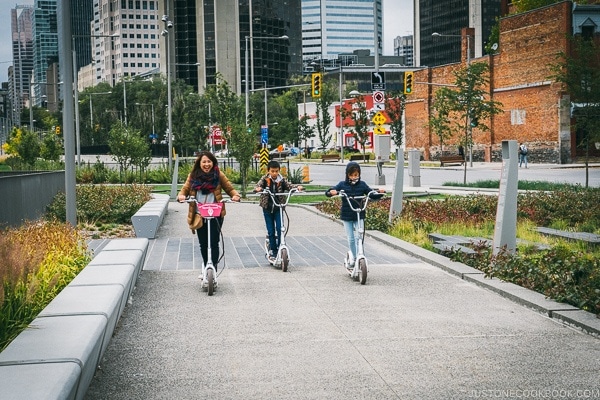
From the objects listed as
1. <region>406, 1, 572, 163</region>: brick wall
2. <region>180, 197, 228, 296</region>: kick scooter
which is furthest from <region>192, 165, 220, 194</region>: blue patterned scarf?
<region>406, 1, 572, 163</region>: brick wall

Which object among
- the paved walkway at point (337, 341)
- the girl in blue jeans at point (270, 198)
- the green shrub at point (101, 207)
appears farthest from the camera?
the green shrub at point (101, 207)

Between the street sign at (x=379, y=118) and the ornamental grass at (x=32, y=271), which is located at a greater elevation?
the street sign at (x=379, y=118)

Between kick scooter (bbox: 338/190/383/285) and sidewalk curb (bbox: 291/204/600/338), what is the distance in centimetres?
135

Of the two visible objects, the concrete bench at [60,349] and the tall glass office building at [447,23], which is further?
the tall glass office building at [447,23]

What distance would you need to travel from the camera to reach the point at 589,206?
60.1 ft

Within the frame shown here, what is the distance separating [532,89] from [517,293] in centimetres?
5356

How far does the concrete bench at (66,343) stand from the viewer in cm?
483

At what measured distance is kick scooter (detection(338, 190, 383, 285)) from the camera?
1091 centimetres

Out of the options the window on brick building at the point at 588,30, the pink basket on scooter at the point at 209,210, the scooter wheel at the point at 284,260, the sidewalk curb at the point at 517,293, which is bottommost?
the sidewalk curb at the point at 517,293

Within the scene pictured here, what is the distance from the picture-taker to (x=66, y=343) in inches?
229

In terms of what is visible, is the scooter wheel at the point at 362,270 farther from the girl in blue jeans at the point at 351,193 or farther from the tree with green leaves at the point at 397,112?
the tree with green leaves at the point at 397,112

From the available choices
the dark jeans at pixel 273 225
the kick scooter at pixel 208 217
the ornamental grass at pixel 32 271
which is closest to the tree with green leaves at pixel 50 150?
the ornamental grass at pixel 32 271

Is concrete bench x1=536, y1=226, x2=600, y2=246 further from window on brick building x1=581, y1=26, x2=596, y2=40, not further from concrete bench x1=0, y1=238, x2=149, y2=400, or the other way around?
window on brick building x1=581, y1=26, x2=596, y2=40

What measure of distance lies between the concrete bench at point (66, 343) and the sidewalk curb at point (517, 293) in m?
4.17
